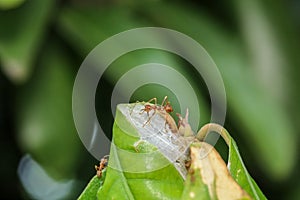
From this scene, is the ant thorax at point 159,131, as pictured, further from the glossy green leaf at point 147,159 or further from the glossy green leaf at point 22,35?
the glossy green leaf at point 22,35

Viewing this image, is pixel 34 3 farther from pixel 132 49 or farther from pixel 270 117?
pixel 270 117

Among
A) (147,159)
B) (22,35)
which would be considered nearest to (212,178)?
(147,159)

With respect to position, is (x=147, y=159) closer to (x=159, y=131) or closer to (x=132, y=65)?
(x=159, y=131)

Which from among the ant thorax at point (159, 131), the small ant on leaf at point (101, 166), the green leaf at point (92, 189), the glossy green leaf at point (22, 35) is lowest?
the green leaf at point (92, 189)

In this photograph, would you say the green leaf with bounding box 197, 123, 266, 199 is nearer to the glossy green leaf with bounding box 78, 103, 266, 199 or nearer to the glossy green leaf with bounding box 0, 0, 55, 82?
the glossy green leaf with bounding box 78, 103, 266, 199

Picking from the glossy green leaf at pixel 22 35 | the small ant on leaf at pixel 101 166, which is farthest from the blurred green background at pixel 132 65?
the small ant on leaf at pixel 101 166
